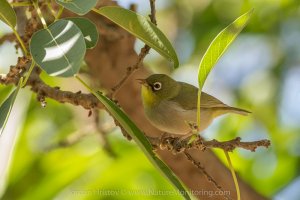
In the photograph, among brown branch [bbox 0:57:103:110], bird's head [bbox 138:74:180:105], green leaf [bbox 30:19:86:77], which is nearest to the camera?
green leaf [bbox 30:19:86:77]

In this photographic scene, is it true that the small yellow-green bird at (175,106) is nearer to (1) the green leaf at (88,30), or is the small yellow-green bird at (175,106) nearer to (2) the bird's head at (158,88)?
(2) the bird's head at (158,88)

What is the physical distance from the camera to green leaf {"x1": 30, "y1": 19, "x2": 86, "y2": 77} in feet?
4.71

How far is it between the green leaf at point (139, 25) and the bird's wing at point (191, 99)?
1.27 metres

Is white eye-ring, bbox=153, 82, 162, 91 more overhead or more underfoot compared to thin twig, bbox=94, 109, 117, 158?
more overhead

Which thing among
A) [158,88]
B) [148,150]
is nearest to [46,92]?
[148,150]

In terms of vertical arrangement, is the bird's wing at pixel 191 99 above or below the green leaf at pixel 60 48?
above

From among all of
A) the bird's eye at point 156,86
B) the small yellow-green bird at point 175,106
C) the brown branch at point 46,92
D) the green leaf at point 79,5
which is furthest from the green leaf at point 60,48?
the bird's eye at point 156,86

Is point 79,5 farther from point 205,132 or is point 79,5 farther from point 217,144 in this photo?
point 205,132

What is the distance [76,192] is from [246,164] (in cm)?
109

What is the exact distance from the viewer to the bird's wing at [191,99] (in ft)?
10.1

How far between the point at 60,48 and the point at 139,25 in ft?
1.14

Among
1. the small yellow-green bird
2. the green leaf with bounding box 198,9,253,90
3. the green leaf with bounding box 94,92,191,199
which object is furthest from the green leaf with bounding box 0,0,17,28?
the small yellow-green bird

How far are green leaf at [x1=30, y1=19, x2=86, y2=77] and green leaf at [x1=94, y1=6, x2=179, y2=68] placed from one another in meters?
0.24

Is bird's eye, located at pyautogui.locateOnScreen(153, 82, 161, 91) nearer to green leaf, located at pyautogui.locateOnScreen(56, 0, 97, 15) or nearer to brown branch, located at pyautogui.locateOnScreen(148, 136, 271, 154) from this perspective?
brown branch, located at pyautogui.locateOnScreen(148, 136, 271, 154)
